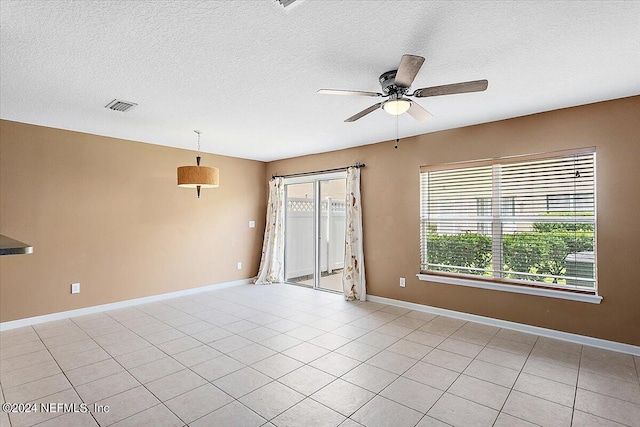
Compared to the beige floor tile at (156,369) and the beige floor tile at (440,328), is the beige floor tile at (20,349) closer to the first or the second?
the beige floor tile at (156,369)

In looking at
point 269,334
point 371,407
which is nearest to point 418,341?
point 371,407

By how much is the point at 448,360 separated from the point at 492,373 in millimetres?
375

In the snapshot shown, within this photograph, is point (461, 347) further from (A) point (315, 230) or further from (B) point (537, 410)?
(A) point (315, 230)

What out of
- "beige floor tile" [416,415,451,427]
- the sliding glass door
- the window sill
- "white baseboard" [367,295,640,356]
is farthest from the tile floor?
the sliding glass door

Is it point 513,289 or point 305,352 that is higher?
point 513,289

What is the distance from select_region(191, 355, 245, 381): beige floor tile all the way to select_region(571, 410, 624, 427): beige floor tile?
256cm

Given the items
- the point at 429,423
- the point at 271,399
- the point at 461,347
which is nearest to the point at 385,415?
the point at 429,423

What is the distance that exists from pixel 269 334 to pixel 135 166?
3345 mm

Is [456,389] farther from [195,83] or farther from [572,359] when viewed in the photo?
[195,83]

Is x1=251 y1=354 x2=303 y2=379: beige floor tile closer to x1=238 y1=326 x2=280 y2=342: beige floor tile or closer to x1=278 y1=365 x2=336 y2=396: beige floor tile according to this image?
x1=278 y1=365 x2=336 y2=396: beige floor tile

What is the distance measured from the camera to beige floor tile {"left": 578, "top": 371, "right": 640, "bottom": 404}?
244cm

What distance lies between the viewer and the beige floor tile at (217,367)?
109 inches

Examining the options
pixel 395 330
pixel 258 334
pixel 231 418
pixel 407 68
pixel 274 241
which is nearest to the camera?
pixel 407 68

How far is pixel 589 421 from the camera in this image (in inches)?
85.0
